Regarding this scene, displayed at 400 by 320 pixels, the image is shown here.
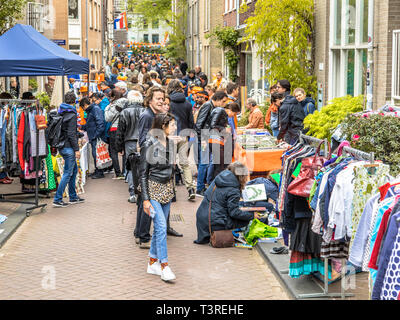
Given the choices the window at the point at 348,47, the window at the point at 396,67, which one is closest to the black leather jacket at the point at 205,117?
the window at the point at 348,47

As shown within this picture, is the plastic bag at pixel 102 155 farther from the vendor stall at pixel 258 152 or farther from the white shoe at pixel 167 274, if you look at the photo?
the white shoe at pixel 167 274

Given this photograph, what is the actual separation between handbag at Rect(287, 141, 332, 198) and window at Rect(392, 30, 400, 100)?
4.41 metres

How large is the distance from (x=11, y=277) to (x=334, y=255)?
12.1 feet

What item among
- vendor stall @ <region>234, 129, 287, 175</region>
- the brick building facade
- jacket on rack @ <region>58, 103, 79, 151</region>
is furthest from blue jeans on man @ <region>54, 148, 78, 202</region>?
the brick building facade

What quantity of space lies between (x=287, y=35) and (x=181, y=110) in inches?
159

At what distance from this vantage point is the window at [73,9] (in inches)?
1479

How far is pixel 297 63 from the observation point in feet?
48.7

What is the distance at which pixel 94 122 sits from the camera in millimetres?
14555

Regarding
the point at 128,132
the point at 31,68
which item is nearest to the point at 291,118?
the point at 128,132

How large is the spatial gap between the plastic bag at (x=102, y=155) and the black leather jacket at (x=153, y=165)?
711cm

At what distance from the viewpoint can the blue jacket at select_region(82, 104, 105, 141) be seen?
47.3 feet

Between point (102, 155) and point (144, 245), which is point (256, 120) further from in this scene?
point (144, 245)
